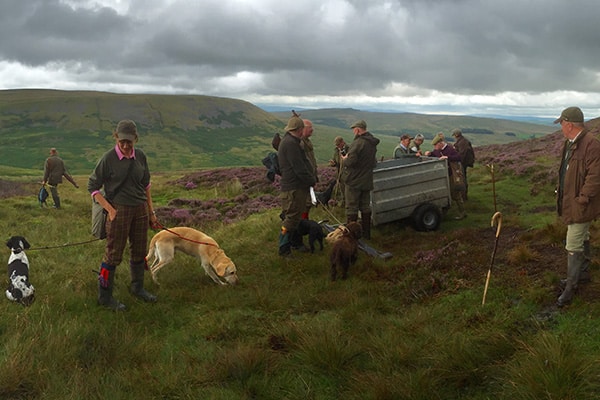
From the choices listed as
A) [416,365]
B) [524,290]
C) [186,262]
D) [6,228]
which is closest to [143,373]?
[416,365]

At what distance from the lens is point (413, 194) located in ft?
32.9

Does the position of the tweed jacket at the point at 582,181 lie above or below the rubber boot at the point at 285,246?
above

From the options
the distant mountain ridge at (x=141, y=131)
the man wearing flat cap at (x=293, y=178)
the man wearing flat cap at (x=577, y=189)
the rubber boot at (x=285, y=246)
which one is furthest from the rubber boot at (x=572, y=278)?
the distant mountain ridge at (x=141, y=131)

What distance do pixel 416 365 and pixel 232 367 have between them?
1894 millimetres

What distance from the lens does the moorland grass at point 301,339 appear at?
3775mm

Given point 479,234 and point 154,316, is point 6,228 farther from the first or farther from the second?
point 479,234

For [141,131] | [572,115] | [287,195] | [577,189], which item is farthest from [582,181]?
[141,131]

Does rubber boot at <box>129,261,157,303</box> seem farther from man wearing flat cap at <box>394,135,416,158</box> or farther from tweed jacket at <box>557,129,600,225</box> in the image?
man wearing flat cap at <box>394,135,416,158</box>

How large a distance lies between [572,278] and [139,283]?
626 cm

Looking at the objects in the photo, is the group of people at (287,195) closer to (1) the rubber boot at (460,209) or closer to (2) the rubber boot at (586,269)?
(2) the rubber boot at (586,269)

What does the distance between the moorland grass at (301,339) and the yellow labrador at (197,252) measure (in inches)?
11.5

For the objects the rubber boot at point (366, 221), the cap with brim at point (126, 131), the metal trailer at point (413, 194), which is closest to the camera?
the cap with brim at point (126, 131)

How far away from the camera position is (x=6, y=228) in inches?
515

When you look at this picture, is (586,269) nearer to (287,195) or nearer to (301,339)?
(301,339)
